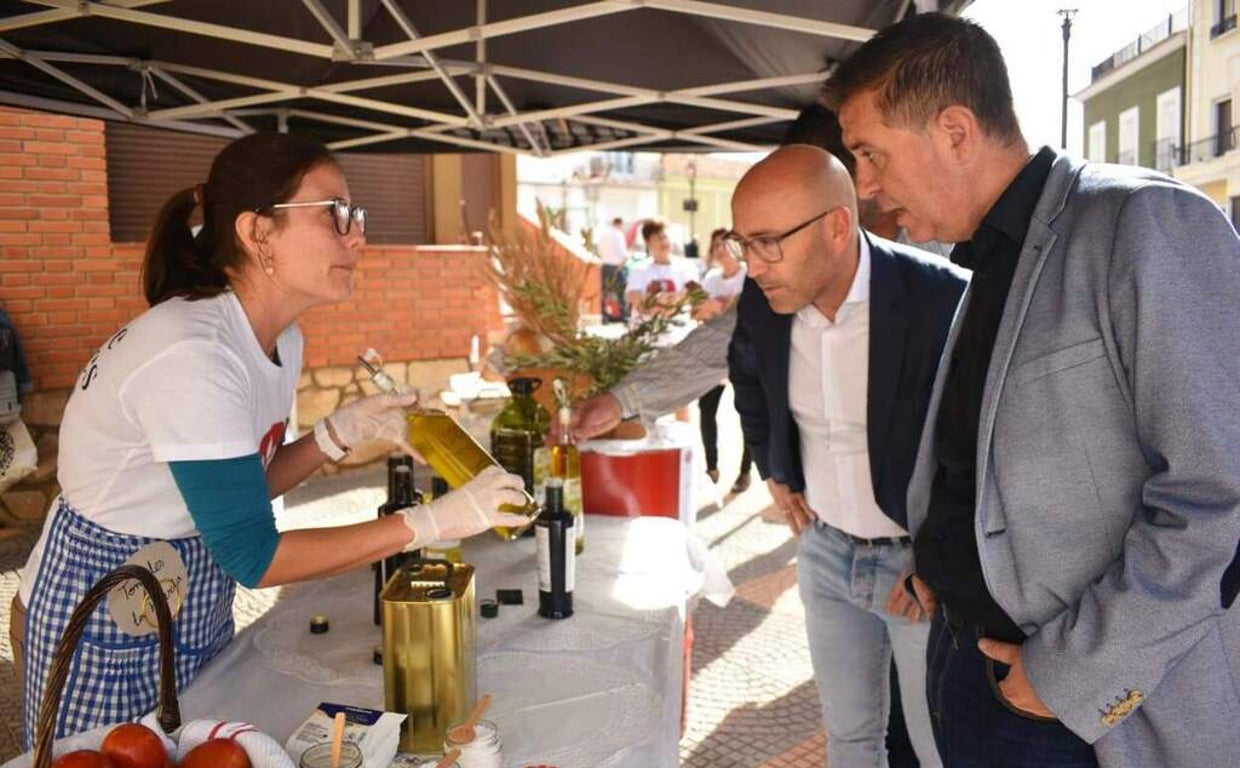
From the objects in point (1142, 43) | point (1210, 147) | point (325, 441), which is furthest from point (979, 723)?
point (1142, 43)

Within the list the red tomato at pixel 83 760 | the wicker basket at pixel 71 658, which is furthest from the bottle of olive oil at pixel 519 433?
the red tomato at pixel 83 760

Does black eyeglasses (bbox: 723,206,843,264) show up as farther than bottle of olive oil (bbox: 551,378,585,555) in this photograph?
No

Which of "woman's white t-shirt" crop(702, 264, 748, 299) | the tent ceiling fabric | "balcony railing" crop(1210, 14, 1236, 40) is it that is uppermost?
"balcony railing" crop(1210, 14, 1236, 40)

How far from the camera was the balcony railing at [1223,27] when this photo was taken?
336 cm

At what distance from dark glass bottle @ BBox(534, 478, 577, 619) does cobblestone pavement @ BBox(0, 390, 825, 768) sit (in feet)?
5.04

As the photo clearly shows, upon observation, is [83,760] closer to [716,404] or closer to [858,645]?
[858,645]

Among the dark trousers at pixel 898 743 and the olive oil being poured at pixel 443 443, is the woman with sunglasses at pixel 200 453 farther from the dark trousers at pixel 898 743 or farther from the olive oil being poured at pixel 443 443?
the dark trousers at pixel 898 743

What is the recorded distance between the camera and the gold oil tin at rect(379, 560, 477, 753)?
1.39m

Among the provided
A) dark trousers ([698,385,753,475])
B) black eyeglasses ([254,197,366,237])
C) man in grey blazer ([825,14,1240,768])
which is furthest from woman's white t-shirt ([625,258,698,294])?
man in grey blazer ([825,14,1240,768])

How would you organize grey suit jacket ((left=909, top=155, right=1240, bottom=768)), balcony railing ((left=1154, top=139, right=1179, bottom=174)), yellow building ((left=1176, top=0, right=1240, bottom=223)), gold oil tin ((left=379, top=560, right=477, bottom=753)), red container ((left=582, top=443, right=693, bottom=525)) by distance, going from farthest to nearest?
balcony railing ((left=1154, top=139, right=1179, bottom=174)) < yellow building ((left=1176, top=0, right=1240, bottom=223)) < red container ((left=582, top=443, right=693, bottom=525)) < gold oil tin ((left=379, top=560, right=477, bottom=753)) < grey suit jacket ((left=909, top=155, right=1240, bottom=768))

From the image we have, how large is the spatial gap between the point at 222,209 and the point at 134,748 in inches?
41.3

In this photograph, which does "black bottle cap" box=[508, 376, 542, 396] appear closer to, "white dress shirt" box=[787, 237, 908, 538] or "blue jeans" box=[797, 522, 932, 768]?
"white dress shirt" box=[787, 237, 908, 538]

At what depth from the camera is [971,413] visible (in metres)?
1.46

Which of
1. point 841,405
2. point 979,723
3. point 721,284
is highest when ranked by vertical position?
point 721,284
